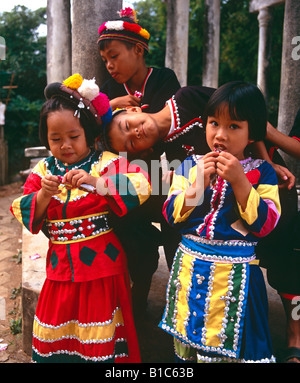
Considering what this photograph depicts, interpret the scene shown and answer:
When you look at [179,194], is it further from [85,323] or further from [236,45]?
[236,45]

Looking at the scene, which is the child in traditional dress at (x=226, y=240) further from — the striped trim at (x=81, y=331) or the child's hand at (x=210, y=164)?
the striped trim at (x=81, y=331)

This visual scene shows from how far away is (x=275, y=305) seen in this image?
267 centimetres

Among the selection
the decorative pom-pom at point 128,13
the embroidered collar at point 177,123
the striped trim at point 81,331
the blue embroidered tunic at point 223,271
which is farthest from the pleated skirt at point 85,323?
the decorative pom-pom at point 128,13

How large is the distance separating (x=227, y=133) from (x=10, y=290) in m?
2.95

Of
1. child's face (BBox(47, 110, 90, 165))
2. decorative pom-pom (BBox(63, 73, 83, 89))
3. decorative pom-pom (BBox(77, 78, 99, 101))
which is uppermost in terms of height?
decorative pom-pom (BBox(63, 73, 83, 89))

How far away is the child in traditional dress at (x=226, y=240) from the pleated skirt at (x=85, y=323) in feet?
1.04

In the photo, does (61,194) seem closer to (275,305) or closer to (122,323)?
(122,323)

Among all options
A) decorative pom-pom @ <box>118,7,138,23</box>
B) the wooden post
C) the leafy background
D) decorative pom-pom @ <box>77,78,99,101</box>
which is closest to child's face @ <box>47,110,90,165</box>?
decorative pom-pom @ <box>77,78,99,101</box>

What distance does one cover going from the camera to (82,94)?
1960 mm

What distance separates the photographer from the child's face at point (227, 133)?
175 centimetres

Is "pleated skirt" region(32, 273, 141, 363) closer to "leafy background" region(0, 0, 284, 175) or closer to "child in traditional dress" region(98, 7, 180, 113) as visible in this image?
"child in traditional dress" region(98, 7, 180, 113)

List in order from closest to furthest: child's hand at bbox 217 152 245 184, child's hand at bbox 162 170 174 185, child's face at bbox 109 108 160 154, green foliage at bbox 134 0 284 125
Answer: child's hand at bbox 217 152 245 184 → child's face at bbox 109 108 160 154 → child's hand at bbox 162 170 174 185 → green foliage at bbox 134 0 284 125

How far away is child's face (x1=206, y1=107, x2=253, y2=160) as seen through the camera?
5.73 feet

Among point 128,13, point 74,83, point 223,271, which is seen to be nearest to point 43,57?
point 128,13
